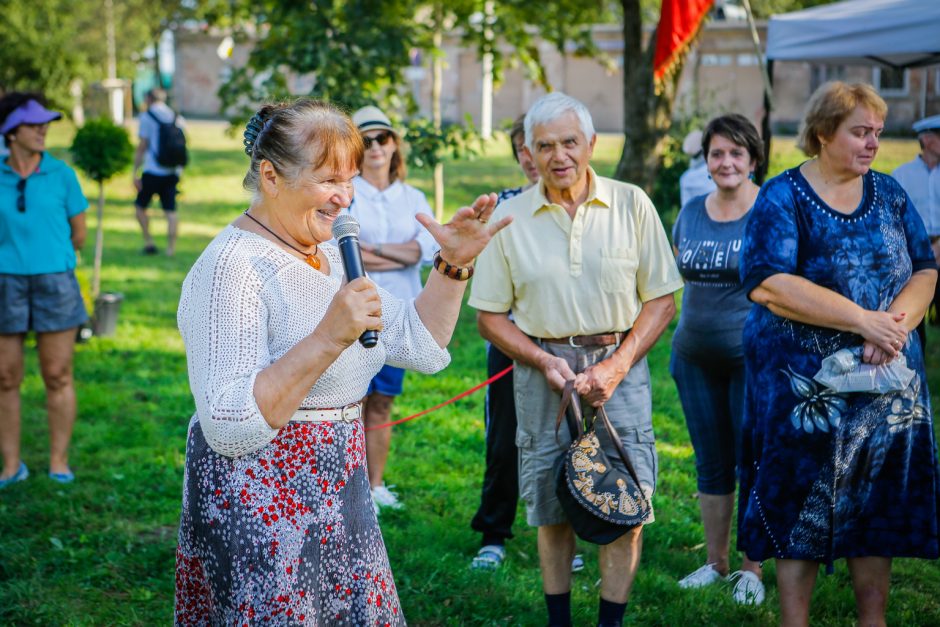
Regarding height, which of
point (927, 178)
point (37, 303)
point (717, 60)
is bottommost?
point (37, 303)

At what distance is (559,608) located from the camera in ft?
13.8

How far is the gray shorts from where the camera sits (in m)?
4.02

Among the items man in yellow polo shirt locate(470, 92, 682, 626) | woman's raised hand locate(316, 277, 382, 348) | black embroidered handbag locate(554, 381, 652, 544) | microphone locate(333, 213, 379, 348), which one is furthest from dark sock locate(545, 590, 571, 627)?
woman's raised hand locate(316, 277, 382, 348)

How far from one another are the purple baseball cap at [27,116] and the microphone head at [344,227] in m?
4.09

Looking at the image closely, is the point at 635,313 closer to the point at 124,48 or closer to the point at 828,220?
the point at 828,220

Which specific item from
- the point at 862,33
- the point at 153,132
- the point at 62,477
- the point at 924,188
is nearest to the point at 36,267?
the point at 62,477

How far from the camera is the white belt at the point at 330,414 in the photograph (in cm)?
255

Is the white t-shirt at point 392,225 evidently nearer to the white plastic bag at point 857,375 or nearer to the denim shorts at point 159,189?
the white plastic bag at point 857,375

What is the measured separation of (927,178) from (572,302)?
16.6 ft

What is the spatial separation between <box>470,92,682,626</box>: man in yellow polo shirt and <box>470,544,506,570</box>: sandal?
87 cm

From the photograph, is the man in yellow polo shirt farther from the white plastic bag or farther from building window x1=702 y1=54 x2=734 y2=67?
building window x1=702 y1=54 x2=734 y2=67

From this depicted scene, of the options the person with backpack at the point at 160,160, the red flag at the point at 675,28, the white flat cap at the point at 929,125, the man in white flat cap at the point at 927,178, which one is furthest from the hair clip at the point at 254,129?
the person with backpack at the point at 160,160

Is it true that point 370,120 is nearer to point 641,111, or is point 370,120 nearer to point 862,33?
point 862,33

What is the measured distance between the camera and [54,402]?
6277 millimetres
